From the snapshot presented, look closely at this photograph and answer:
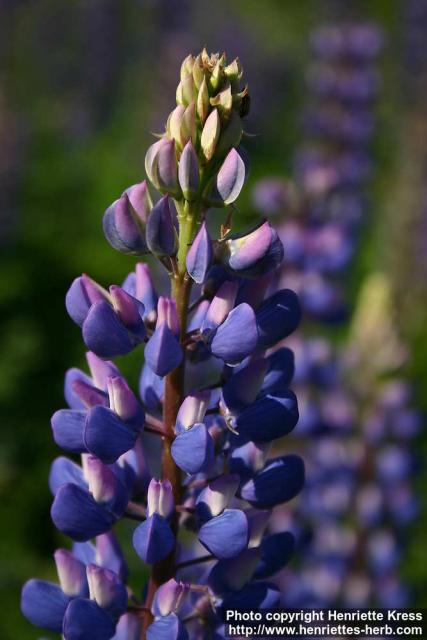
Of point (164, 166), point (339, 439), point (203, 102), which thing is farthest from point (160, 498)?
point (339, 439)

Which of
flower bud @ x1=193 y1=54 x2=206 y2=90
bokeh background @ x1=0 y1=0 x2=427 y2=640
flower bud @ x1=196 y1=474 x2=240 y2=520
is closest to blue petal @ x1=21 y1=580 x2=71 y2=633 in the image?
flower bud @ x1=196 y1=474 x2=240 y2=520

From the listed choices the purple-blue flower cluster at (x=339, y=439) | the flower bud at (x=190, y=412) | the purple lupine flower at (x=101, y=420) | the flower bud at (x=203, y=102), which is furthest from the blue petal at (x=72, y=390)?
the purple-blue flower cluster at (x=339, y=439)

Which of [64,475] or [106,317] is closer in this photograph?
[106,317]

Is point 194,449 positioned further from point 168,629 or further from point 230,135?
point 230,135

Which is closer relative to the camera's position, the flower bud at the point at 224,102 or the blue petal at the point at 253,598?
the flower bud at the point at 224,102

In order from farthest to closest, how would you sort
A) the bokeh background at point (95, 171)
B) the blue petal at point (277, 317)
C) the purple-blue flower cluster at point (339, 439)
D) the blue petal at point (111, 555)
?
1. the bokeh background at point (95, 171)
2. the purple-blue flower cluster at point (339, 439)
3. the blue petal at point (111, 555)
4. the blue petal at point (277, 317)

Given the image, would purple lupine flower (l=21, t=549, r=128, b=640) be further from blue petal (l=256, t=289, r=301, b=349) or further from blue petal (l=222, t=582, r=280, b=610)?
blue petal (l=256, t=289, r=301, b=349)

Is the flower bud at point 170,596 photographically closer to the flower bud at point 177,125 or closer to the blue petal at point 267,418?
the blue petal at point 267,418
